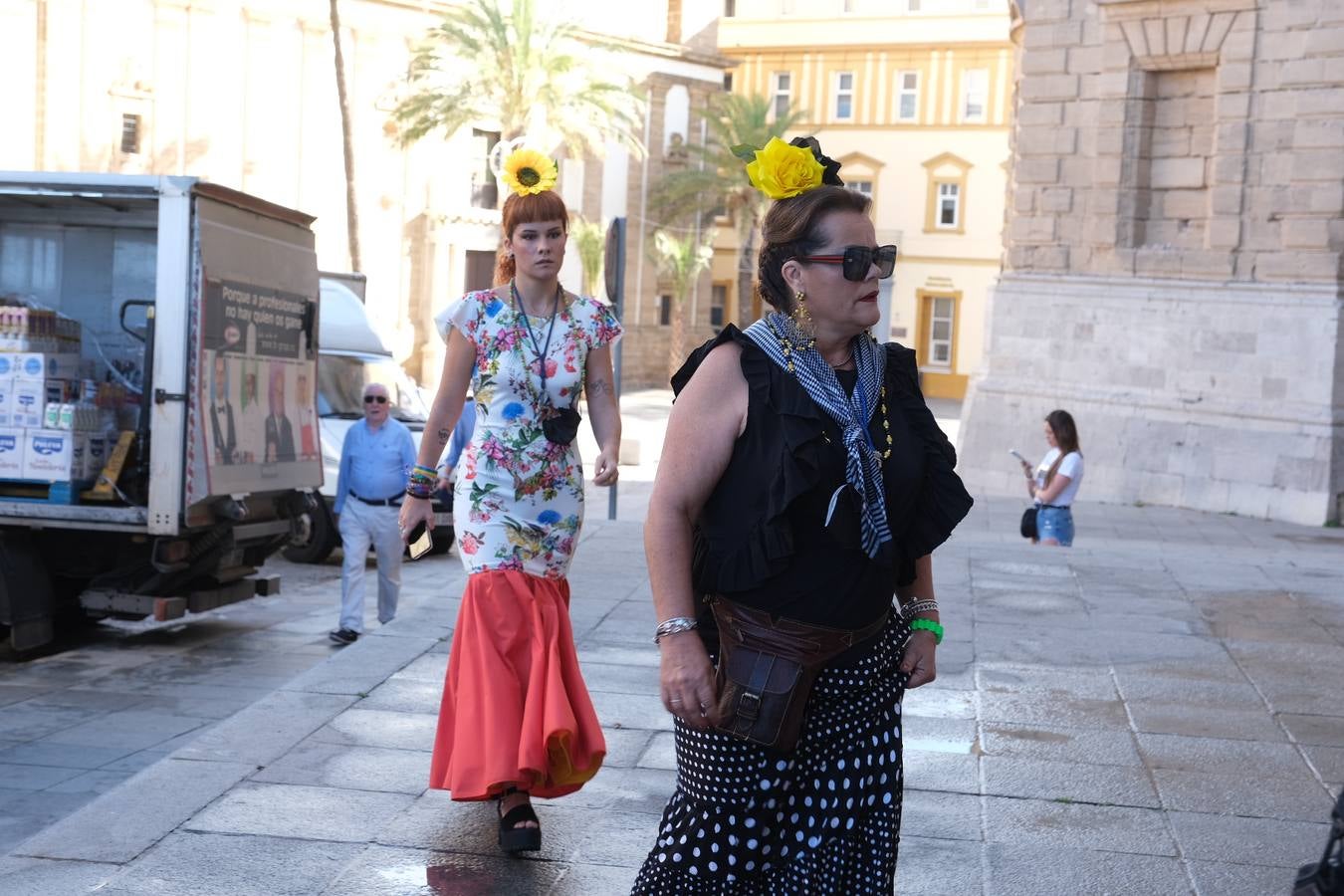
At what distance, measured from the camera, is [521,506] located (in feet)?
15.7

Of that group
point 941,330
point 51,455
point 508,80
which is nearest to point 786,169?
point 51,455

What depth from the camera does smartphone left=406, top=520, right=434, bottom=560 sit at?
4965 millimetres

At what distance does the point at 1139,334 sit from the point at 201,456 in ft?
40.9

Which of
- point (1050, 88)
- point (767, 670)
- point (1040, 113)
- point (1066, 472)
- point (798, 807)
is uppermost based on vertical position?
point (1050, 88)

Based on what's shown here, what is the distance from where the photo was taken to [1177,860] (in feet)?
14.8

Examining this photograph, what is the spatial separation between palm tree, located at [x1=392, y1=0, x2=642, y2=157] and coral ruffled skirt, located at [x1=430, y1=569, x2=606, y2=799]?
119 feet

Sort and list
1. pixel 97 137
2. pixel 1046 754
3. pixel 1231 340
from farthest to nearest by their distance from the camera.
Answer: pixel 97 137 < pixel 1231 340 < pixel 1046 754

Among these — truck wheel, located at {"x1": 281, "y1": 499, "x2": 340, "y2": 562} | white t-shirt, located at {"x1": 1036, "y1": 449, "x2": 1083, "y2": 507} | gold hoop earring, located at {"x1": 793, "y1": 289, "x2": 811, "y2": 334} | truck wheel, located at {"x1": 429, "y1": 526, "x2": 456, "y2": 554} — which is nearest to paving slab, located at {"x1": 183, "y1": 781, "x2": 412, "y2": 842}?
gold hoop earring, located at {"x1": 793, "y1": 289, "x2": 811, "y2": 334}

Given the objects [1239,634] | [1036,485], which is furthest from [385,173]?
[1239,634]

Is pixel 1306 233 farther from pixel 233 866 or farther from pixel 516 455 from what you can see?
pixel 233 866

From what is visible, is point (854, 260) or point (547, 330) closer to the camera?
point (854, 260)

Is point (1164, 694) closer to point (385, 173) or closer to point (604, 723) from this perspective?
point (604, 723)

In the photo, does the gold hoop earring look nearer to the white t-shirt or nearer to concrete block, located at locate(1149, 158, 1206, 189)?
the white t-shirt

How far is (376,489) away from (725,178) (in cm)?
4068
